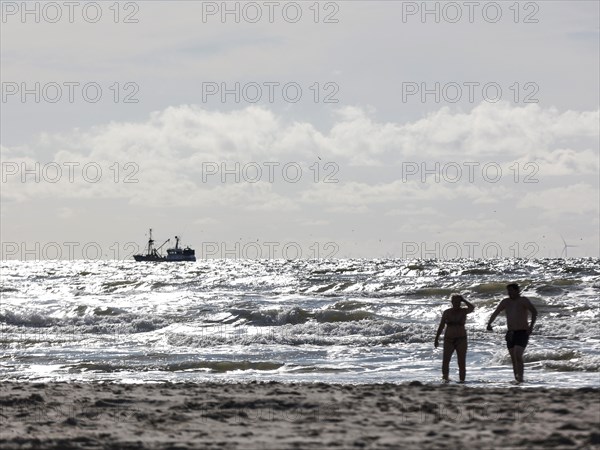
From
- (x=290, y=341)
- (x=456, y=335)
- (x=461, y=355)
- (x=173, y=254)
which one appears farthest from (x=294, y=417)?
(x=173, y=254)

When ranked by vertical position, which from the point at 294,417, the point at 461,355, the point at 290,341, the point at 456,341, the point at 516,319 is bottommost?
the point at 290,341

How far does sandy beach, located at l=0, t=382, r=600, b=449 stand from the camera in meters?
9.64

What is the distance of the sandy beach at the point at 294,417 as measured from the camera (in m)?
9.64

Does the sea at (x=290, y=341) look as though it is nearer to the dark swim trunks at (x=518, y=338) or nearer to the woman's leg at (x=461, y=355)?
the woman's leg at (x=461, y=355)

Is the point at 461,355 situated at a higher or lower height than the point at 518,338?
lower

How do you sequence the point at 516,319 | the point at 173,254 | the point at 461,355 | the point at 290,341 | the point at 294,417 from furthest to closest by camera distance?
the point at 173,254 < the point at 290,341 < the point at 461,355 < the point at 516,319 < the point at 294,417

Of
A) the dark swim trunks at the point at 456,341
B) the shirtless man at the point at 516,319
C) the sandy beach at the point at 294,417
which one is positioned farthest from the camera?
the dark swim trunks at the point at 456,341

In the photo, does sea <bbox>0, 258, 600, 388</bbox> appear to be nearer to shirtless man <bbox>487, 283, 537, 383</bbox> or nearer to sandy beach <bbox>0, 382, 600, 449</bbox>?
shirtless man <bbox>487, 283, 537, 383</bbox>

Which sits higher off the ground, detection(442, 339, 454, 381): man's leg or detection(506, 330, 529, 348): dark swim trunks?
detection(506, 330, 529, 348): dark swim trunks

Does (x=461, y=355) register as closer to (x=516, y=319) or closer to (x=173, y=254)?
(x=516, y=319)

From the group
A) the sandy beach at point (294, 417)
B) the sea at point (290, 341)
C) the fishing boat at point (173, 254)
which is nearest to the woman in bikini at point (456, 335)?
the sea at point (290, 341)

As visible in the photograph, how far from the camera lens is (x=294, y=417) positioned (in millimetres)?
11375

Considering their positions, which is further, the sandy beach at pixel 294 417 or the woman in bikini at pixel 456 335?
the woman in bikini at pixel 456 335

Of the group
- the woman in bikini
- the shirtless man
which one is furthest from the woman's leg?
the shirtless man
